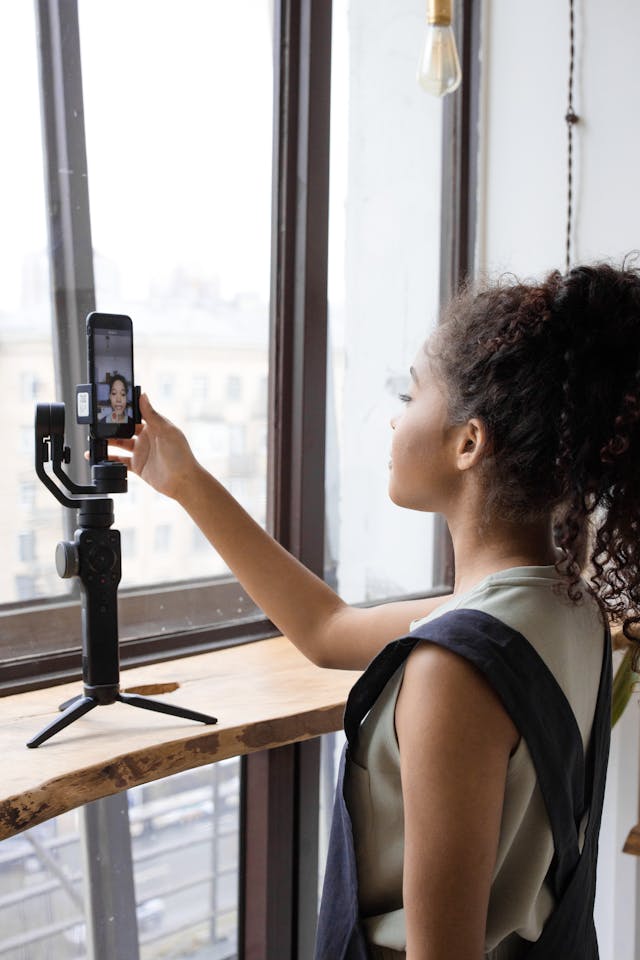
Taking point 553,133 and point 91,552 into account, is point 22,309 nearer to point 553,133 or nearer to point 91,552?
point 91,552


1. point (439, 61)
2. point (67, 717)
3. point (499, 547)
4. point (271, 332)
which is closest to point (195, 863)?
point (67, 717)

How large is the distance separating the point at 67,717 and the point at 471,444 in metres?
0.59

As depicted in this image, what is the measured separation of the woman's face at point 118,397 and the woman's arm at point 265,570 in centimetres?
6

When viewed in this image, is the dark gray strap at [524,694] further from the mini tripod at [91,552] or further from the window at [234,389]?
the window at [234,389]

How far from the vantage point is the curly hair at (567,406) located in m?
0.88

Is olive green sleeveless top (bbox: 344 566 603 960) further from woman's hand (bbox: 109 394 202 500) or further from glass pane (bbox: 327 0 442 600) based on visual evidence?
glass pane (bbox: 327 0 442 600)

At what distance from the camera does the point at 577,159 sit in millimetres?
2045

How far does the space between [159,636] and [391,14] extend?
1.42 m

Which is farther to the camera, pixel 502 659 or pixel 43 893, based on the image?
pixel 43 893

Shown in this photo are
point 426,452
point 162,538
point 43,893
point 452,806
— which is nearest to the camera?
point 452,806

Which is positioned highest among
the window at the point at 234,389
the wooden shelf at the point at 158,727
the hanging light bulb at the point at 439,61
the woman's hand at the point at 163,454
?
the hanging light bulb at the point at 439,61

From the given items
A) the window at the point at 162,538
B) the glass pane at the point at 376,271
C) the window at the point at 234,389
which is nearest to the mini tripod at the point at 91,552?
the window at the point at 162,538

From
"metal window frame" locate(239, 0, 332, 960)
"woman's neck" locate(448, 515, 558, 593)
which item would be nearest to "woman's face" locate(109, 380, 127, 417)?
"woman's neck" locate(448, 515, 558, 593)

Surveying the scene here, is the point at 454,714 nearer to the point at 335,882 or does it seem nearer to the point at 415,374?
the point at 335,882
